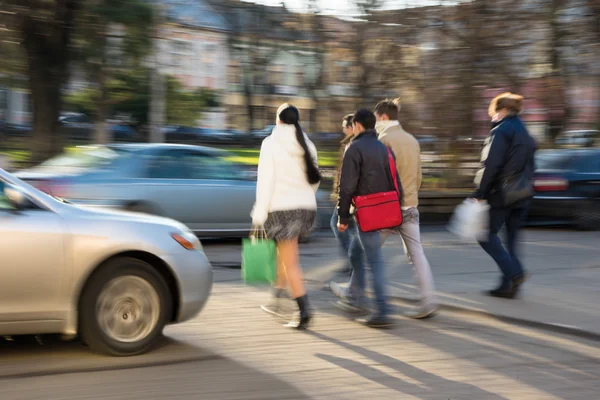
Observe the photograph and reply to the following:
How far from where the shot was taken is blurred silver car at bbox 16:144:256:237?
35.5ft

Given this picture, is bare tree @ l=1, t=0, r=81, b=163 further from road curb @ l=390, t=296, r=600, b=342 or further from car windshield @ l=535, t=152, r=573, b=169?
road curb @ l=390, t=296, r=600, b=342

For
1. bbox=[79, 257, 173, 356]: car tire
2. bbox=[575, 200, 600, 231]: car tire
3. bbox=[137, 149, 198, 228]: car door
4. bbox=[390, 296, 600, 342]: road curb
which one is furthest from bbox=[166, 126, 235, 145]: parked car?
bbox=[79, 257, 173, 356]: car tire

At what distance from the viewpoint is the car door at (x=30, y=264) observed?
18.2 ft

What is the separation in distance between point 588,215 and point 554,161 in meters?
1.05

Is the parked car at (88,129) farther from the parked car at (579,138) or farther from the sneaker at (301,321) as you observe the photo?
the sneaker at (301,321)

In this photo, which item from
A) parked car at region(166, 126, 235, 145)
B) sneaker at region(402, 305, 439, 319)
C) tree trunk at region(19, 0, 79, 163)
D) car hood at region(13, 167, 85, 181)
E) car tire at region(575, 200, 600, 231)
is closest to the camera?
sneaker at region(402, 305, 439, 319)

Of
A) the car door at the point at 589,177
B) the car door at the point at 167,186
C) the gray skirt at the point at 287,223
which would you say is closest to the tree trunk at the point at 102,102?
the car door at the point at 167,186

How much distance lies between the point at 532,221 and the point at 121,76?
488 inches

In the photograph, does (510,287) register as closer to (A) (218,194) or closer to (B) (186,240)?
(B) (186,240)

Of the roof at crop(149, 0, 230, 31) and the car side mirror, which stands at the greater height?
the roof at crop(149, 0, 230, 31)

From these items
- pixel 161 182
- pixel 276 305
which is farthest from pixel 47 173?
pixel 276 305

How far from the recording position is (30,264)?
18.4 feet

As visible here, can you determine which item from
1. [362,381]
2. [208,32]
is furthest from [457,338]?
[208,32]

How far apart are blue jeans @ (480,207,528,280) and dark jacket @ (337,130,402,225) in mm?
1545
